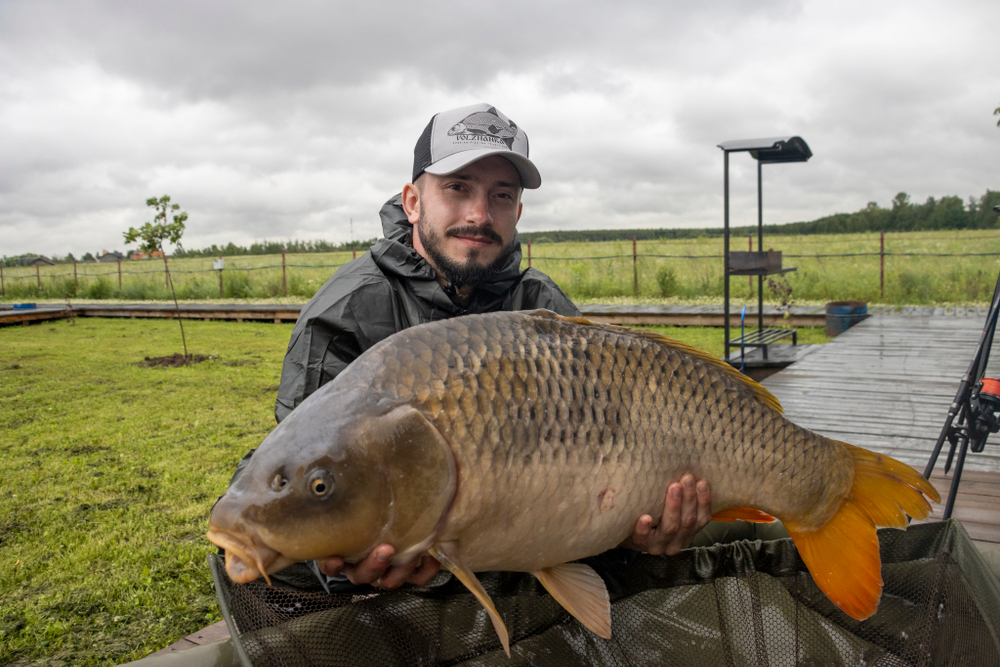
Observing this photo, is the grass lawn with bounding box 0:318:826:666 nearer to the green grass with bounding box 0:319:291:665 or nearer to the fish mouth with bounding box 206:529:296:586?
the green grass with bounding box 0:319:291:665

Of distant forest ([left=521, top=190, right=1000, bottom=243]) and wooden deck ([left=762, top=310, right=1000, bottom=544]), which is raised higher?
distant forest ([left=521, top=190, right=1000, bottom=243])

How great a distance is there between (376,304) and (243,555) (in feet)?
2.86

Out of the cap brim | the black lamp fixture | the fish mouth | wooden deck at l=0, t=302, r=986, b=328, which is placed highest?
the black lamp fixture

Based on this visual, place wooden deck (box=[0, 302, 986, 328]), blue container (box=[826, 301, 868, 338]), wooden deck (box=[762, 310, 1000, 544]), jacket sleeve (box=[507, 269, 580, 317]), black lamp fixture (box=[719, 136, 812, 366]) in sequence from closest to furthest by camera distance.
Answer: jacket sleeve (box=[507, 269, 580, 317]) < wooden deck (box=[762, 310, 1000, 544]) < black lamp fixture (box=[719, 136, 812, 366]) < blue container (box=[826, 301, 868, 338]) < wooden deck (box=[0, 302, 986, 328])

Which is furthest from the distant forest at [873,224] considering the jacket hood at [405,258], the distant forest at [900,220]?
the jacket hood at [405,258]

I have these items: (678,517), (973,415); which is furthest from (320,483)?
(973,415)

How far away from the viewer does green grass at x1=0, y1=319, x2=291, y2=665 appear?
2.24 m

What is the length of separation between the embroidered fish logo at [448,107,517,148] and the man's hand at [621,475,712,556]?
36.8 inches

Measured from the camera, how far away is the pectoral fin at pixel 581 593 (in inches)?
43.4

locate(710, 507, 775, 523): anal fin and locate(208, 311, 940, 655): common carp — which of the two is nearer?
locate(208, 311, 940, 655): common carp

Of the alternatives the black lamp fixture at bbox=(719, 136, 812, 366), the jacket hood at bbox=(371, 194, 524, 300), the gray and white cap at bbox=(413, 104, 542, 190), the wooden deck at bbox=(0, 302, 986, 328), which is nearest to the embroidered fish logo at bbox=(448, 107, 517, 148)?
the gray and white cap at bbox=(413, 104, 542, 190)

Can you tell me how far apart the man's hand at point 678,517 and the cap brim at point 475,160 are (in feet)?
2.86

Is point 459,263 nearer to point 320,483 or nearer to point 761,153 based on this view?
point 320,483

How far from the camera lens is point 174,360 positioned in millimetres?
7738
